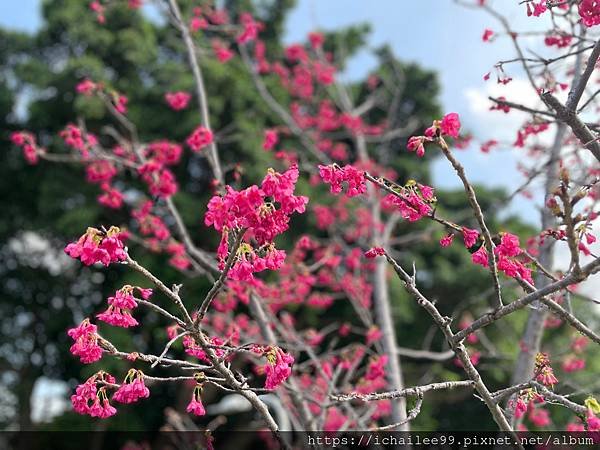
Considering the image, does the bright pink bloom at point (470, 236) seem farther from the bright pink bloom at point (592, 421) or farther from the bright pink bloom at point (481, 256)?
the bright pink bloom at point (592, 421)

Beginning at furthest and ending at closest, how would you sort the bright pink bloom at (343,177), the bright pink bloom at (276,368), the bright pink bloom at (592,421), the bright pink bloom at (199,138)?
1. the bright pink bloom at (199,138)
2. the bright pink bloom at (343,177)
3. the bright pink bloom at (276,368)
4. the bright pink bloom at (592,421)

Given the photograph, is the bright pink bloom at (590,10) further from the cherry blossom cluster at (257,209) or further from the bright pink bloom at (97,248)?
the bright pink bloom at (97,248)

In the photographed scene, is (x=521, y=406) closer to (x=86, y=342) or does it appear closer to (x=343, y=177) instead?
(x=343, y=177)

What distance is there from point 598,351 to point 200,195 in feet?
27.5

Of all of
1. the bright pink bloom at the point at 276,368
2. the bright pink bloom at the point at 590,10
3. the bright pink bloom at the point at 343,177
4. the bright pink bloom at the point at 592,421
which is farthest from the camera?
the bright pink bloom at the point at 590,10

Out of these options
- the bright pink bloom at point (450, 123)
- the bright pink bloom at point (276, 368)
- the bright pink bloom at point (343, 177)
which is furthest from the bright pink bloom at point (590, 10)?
the bright pink bloom at point (276, 368)

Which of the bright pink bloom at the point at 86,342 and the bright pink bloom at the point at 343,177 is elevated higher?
the bright pink bloom at the point at 343,177

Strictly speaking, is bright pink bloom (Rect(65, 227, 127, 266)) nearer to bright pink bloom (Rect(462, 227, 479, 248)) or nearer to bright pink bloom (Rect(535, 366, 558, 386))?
bright pink bloom (Rect(462, 227, 479, 248))

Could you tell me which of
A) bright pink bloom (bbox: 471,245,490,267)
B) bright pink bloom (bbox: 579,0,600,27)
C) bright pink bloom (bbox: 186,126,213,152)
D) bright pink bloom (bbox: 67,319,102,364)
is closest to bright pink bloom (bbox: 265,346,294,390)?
bright pink bloom (bbox: 67,319,102,364)

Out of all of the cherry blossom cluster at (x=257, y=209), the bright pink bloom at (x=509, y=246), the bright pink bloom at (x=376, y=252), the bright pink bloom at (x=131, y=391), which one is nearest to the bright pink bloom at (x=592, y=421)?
the bright pink bloom at (x=509, y=246)

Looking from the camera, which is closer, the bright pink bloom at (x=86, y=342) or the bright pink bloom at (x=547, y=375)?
the bright pink bloom at (x=86, y=342)

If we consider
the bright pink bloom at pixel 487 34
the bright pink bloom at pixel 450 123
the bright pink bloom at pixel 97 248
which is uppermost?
the bright pink bloom at pixel 487 34

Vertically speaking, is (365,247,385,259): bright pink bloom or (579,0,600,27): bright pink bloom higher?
(579,0,600,27): bright pink bloom

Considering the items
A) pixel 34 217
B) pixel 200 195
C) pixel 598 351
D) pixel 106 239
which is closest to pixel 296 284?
pixel 106 239
